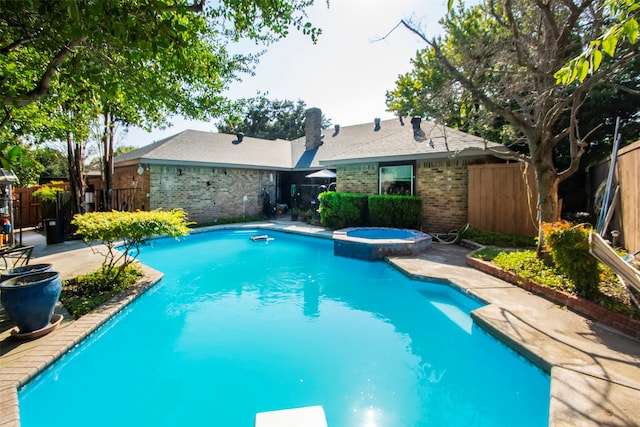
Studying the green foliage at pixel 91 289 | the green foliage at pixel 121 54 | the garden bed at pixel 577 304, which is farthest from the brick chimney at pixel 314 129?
the garden bed at pixel 577 304

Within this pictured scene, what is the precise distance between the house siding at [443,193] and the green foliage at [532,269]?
374 cm

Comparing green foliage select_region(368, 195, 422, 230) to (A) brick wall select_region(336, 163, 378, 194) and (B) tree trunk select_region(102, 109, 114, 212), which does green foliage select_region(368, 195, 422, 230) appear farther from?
(B) tree trunk select_region(102, 109, 114, 212)

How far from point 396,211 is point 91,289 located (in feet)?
31.2

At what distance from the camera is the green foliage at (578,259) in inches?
188

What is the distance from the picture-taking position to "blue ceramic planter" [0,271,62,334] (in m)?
3.95

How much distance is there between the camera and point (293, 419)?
2598 millimetres

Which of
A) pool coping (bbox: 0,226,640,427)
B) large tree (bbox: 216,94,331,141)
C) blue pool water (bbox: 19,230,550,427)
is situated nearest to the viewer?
pool coping (bbox: 0,226,640,427)

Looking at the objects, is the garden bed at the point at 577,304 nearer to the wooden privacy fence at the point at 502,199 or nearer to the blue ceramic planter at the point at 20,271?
the wooden privacy fence at the point at 502,199

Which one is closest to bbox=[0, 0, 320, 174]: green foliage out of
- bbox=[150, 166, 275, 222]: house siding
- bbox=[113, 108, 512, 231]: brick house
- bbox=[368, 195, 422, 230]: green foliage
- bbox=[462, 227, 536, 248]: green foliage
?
bbox=[150, 166, 275, 222]: house siding

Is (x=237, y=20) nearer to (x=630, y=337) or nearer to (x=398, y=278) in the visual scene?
(x=398, y=278)

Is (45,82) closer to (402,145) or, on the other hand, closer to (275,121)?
(402,145)

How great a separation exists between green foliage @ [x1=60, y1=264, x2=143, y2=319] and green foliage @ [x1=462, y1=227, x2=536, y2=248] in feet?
30.9

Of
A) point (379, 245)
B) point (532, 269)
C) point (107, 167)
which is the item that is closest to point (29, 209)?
point (107, 167)

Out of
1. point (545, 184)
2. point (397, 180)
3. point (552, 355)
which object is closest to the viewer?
point (552, 355)
